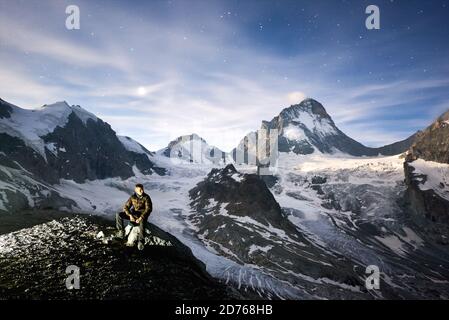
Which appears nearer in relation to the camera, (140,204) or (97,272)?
(97,272)

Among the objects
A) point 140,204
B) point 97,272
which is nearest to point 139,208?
point 140,204

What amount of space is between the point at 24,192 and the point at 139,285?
563ft

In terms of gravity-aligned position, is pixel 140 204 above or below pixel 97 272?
above

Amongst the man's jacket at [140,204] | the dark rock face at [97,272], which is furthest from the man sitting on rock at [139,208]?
the dark rock face at [97,272]

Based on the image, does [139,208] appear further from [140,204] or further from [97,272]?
[97,272]

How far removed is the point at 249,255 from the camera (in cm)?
18625

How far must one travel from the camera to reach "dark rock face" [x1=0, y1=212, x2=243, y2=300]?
53.4ft

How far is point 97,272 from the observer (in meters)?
18.2

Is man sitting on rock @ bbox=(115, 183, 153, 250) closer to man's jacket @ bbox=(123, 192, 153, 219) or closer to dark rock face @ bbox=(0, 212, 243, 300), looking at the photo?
man's jacket @ bbox=(123, 192, 153, 219)

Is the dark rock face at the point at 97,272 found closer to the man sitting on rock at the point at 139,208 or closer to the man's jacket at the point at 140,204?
the man sitting on rock at the point at 139,208

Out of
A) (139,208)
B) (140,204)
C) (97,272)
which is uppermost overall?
(140,204)

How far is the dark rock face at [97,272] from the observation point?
16.3 meters

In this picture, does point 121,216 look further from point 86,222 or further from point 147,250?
point 86,222
